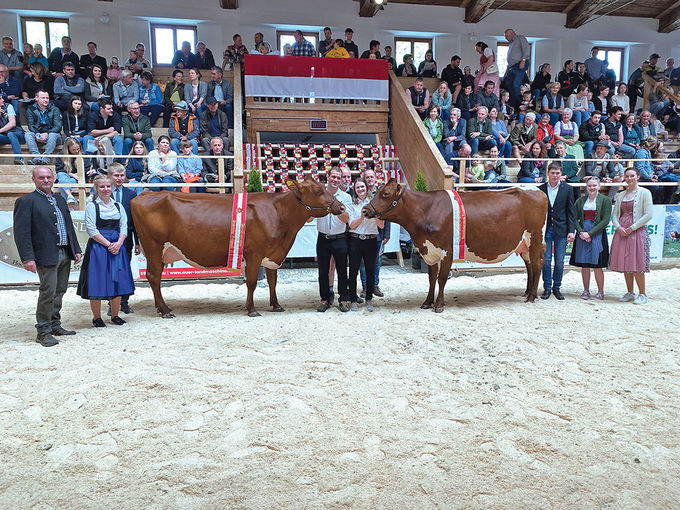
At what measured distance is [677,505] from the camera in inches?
83.7

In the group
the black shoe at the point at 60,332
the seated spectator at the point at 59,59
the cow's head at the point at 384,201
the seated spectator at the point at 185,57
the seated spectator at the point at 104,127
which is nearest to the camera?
the black shoe at the point at 60,332

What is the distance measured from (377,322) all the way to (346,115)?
264 inches

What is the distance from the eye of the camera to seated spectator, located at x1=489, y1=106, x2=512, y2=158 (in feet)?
32.1

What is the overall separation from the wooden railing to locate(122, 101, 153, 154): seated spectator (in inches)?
189

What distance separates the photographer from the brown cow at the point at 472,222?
17.9 ft

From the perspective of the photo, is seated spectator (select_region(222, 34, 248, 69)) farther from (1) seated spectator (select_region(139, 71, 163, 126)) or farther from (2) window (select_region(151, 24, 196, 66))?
(1) seated spectator (select_region(139, 71, 163, 126))

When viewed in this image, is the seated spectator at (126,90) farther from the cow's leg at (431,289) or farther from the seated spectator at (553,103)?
the seated spectator at (553,103)

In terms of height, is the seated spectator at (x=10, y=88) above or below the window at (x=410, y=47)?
below

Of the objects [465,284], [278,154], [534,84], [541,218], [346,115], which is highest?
[534,84]

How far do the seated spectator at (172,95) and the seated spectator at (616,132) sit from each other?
9.25 m

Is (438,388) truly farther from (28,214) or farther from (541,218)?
(28,214)

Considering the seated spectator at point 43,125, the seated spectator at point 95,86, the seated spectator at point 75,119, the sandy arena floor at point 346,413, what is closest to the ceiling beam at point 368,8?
the seated spectator at point 95,86

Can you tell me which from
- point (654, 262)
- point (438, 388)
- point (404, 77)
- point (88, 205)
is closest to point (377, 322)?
point (438, 388)

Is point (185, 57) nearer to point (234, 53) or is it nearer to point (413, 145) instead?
point (234, 53)
